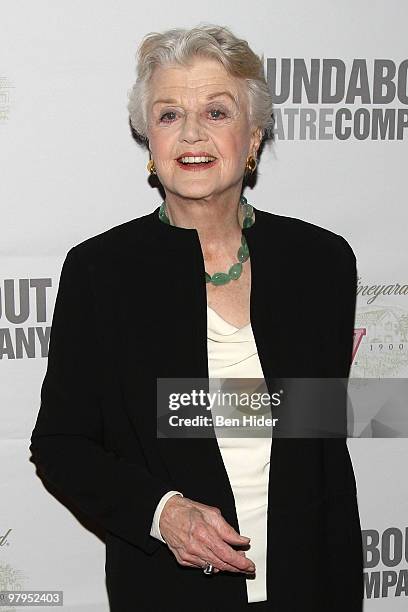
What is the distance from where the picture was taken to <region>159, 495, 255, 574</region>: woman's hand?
135 centimetres

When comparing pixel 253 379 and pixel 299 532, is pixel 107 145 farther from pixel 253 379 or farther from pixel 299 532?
pixel 299 532

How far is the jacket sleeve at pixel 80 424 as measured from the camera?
1480 millimetres

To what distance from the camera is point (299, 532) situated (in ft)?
5.17

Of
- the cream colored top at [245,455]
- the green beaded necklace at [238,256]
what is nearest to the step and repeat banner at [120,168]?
the green beaded necklace at [238,256]

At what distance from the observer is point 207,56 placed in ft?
4.98

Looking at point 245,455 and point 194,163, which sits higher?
point 194,163

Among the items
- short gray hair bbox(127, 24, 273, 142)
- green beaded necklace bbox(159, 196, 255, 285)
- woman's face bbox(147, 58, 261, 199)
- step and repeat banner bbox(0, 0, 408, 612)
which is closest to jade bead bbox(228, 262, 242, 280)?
green beaded necklace bbox(159, 196, 255, 285)

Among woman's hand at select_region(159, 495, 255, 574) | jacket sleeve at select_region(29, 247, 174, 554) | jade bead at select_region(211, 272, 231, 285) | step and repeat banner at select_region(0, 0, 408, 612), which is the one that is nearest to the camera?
woman's hand at select_region(159, 495, 255, 574)

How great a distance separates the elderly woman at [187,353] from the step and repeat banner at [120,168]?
0.27 meters

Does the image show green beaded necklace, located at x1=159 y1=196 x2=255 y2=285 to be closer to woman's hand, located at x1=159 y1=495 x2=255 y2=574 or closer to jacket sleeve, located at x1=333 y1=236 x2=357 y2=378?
jacket sleeve, located at x1=333 y1=236 x2=357 y2=378

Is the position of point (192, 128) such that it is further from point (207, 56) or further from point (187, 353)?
point (187, 353)

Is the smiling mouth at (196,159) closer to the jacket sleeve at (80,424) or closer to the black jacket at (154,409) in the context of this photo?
the black jacket at (154,409)

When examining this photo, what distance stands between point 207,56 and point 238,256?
0.36 m

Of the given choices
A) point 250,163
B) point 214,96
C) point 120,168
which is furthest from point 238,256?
point 120,168
